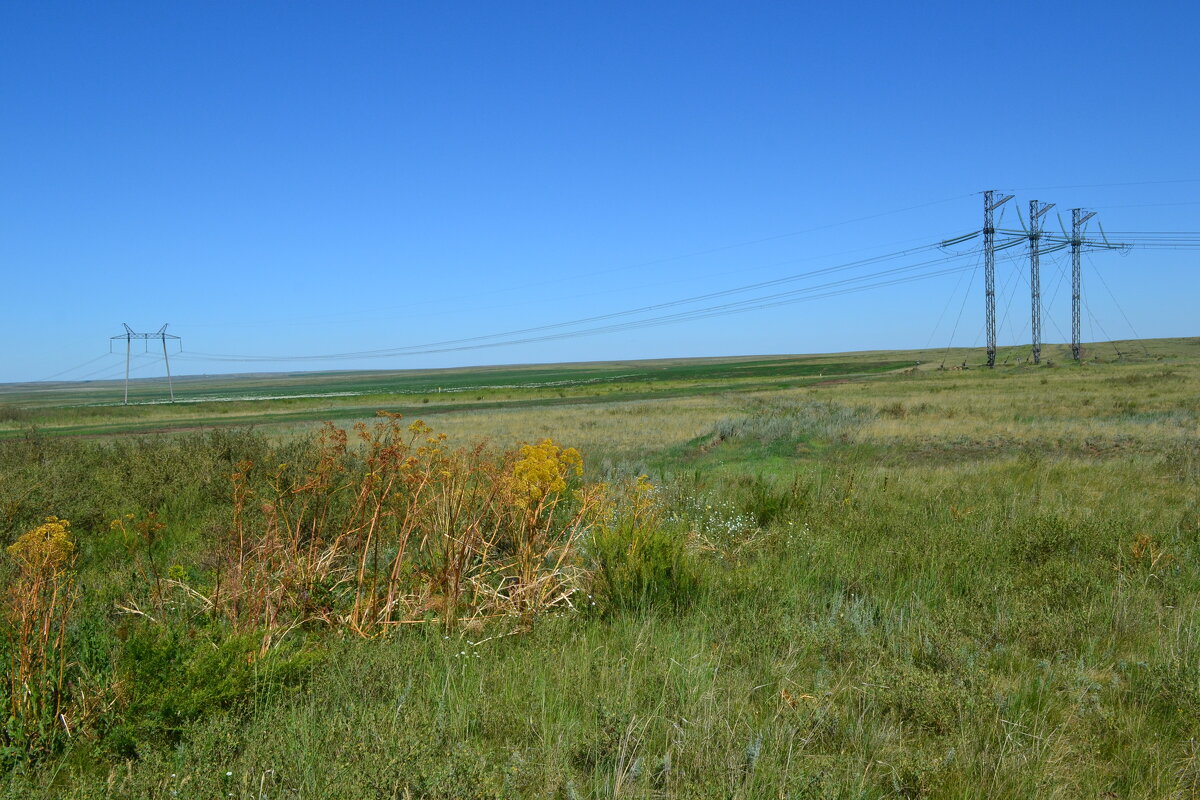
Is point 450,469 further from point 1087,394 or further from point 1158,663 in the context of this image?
point 1087,394

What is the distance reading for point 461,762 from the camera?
2.65 metres

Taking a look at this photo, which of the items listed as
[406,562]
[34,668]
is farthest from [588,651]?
[34,668]

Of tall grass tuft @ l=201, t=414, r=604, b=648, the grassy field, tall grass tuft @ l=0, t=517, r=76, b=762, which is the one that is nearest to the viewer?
the grassy field

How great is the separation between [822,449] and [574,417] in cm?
2146

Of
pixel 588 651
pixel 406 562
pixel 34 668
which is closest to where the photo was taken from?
pixel 34 668

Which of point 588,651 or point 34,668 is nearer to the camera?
point 34,668

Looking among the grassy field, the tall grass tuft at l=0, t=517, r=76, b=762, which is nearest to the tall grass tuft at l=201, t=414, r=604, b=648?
the grassy field

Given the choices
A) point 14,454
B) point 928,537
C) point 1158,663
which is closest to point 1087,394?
point 928,537

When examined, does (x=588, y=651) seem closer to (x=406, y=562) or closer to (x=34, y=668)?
(x=406, y=562)

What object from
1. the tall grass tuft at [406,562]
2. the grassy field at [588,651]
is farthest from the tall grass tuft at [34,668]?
the tall grass tuft at [406,562]

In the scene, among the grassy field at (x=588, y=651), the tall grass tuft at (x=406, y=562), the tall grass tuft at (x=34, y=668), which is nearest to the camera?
the grassy field at (x=588, y=651)

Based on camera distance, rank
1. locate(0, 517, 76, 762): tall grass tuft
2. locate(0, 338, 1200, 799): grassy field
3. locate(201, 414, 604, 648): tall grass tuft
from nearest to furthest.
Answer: locate(0, 338, 1200, 799): grassy field, locate(0, 517, 76, 762): tall grass tuft, locate(201, 414, 604, 648): tall grass tuft

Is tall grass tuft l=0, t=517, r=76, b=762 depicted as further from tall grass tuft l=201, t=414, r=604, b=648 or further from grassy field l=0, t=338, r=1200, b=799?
tall grass tuft l=201, t=414, r=604, b=648

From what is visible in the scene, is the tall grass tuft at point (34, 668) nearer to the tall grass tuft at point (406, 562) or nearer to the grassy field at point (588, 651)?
the grassy field at point (588, 651)
